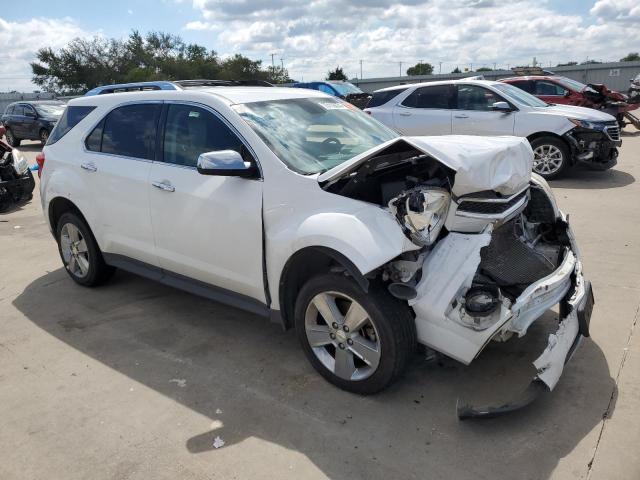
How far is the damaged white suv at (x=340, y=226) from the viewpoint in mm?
2820

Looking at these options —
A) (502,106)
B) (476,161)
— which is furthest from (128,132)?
(502,106)

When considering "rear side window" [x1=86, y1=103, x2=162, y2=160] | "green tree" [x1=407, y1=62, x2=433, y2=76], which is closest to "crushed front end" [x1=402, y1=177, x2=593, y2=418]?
"rear side window" [x1=86, y1=103, x2=162, y2=160]

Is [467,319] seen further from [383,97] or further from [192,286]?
[383,97]

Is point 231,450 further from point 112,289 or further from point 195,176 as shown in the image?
point 112,289

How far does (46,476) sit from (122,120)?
111 inches

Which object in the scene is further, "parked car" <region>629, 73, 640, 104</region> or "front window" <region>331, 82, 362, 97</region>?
"front window" <region>331, 82, 362, 97</region>

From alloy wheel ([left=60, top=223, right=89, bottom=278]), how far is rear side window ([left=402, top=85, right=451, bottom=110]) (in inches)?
298

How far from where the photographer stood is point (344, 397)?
10.3 feet

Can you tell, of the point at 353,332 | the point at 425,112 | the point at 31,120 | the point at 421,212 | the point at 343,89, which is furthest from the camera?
the point at 343,89

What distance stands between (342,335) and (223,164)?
128 cm

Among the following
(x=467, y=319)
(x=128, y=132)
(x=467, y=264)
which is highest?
(x=128, y=132)

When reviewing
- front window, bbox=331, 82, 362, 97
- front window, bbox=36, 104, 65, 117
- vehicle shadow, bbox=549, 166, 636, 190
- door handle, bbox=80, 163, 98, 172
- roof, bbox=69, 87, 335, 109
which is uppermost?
roof, bbox=69, 87, 335, 109

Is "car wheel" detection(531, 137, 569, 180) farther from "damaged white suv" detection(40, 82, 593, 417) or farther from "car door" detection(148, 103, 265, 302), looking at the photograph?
"car door" detection(148, 103, 265, 302)

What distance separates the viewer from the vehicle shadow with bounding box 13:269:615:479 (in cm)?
265
